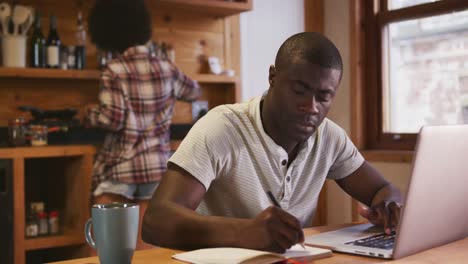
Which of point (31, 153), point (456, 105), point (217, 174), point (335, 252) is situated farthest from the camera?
point (456, 105)

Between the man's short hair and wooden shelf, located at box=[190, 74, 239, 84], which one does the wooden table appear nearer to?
the man's short hair

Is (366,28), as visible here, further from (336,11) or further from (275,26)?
(275,26)

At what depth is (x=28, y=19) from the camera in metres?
3.13

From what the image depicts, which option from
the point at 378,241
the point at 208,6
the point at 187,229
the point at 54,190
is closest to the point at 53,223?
the point at 54,190

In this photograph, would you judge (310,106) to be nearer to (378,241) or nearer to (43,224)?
(378,241)

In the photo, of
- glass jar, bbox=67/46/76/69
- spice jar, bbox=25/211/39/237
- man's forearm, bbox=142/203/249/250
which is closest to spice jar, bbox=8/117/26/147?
spice jar, bbox=25/211/39/237

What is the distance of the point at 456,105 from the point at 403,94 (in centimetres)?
39

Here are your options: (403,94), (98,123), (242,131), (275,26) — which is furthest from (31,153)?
(403,94)

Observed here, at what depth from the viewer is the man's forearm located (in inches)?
47.8

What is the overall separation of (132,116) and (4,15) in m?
0.87

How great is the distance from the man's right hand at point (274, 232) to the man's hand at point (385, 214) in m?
0.37

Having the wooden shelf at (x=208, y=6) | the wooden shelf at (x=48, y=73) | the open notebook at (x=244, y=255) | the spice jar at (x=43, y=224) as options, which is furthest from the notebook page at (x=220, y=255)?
the wooden shelf at (x=208, y=6)

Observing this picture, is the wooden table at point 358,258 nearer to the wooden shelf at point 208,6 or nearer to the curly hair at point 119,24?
the curly hair at point 119,24

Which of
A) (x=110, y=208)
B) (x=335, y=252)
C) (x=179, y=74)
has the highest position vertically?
(x=179, y=74)
